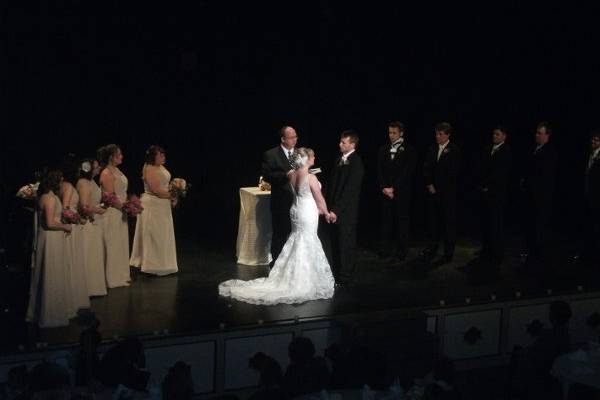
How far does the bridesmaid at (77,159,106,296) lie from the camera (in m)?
8.19

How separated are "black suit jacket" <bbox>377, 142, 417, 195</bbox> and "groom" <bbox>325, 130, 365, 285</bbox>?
1.12 metres

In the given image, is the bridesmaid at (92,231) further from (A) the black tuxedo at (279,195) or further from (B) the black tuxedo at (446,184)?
(B) the black tuxedo at (446,184)

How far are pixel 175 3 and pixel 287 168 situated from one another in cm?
300

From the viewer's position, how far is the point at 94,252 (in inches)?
333

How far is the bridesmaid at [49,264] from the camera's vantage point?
744 centimetres

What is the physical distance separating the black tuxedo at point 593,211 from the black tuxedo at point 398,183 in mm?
2066

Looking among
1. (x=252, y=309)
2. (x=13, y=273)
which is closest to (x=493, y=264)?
(x=252, y=309)

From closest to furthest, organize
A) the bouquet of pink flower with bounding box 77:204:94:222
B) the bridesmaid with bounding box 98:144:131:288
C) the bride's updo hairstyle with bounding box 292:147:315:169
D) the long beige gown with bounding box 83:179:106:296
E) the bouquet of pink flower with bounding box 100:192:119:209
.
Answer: the bouquet of pink flower with bounding box 77:204:94:222
the long beige gown with bounding box 83:179:106:296
the bride's updo hairstyle with bounding box 292:147:315:169
the bouquet of pink flower with bounding box 100:192:119:209
the bridesmaid with bounding box 98:144:131:288

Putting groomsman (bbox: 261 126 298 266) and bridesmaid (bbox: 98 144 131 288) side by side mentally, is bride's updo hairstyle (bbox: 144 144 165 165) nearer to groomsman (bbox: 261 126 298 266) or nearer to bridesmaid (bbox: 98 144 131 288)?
bridesmaid (bbox: 98 144 131 288)

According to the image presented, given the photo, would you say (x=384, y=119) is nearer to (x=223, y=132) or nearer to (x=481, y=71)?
(x=481, y=71)

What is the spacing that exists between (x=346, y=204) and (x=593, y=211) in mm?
3253

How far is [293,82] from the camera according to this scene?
40.7 ft

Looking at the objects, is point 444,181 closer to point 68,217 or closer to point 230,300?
point 230,300

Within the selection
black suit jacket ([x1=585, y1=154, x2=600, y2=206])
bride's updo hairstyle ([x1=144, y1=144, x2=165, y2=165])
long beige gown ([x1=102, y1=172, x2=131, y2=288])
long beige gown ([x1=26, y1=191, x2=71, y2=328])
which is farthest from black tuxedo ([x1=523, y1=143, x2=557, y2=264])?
long beige gown ([x1=26, y1=191, x2=71, y2=328])
